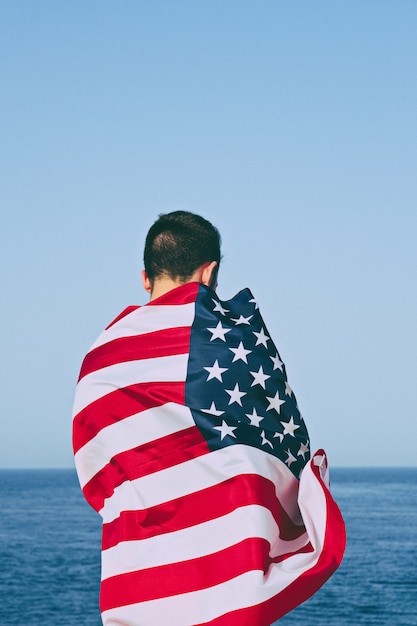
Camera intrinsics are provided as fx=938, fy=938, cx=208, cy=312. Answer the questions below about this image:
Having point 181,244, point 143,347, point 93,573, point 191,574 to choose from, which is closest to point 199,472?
point 191,574

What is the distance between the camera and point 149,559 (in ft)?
10.3

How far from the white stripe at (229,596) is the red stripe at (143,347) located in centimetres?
68

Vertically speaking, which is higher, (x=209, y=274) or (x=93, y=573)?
(x=209, y=274)

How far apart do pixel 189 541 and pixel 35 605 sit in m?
50.1

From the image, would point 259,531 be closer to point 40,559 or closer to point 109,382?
point 109,382

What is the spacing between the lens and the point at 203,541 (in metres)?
3.12

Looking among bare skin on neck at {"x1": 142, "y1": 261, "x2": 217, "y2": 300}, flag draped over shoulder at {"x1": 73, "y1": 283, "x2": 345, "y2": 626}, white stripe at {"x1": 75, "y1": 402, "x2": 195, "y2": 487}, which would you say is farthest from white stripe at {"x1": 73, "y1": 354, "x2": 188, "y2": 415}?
bare skin on neck at {"x1": 142, "y1": 261, "x2": 217, "y2": 300}

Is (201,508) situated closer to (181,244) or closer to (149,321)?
(149,321)

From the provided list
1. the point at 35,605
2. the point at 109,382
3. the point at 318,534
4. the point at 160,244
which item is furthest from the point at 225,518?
the point at 35,605

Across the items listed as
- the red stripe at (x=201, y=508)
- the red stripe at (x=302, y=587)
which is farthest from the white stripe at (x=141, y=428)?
the red stripe at (x=302, y=587)

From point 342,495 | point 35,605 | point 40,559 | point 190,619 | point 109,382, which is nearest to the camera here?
point 190,619

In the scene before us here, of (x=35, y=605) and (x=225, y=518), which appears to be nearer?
(x=225, y=518)

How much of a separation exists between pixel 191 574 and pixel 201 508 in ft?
0.71

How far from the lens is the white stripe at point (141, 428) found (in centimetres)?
322
